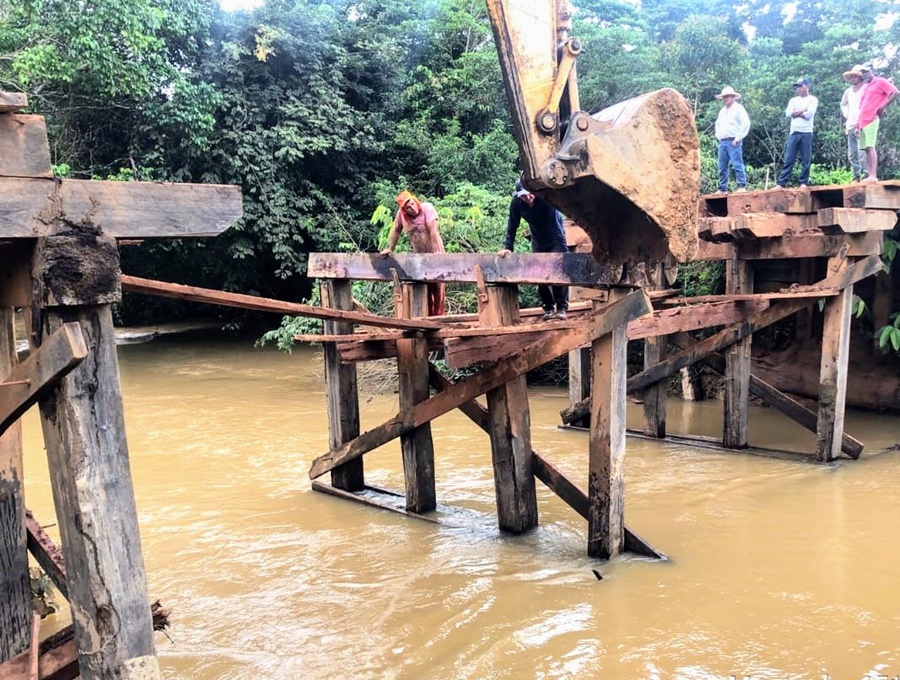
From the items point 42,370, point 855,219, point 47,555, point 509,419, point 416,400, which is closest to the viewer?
point 42,370

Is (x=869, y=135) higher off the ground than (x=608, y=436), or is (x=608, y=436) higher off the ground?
(x=869, y=135)

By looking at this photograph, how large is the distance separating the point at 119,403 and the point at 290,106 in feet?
44.7

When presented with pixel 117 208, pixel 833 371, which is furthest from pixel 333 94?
pixel 117 208

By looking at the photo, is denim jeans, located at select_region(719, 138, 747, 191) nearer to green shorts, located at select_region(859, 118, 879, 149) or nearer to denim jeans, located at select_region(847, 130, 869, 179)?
denim jeans, located at select_region(847, 130, 869, 179)

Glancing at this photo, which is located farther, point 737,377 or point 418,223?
point 737,377

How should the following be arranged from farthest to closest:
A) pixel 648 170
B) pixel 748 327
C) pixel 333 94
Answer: pixel 333 94
pixel 748 327
pixel 648 170

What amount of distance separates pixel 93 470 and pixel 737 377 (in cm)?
688

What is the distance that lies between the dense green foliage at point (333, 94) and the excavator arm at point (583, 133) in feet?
26.9

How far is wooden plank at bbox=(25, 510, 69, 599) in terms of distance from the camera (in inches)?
136

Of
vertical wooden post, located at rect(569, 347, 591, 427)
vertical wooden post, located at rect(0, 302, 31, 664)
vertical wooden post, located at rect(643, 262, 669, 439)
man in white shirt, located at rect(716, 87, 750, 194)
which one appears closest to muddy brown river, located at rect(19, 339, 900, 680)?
vertical wooden post, located at rect(643, 262, 669, 439)

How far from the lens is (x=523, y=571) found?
5.41m

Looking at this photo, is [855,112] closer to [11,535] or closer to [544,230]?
[544,230]

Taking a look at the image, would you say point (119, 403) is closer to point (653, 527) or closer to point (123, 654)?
point (123, 654)

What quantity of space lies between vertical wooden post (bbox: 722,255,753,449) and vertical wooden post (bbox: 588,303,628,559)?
3.34m
